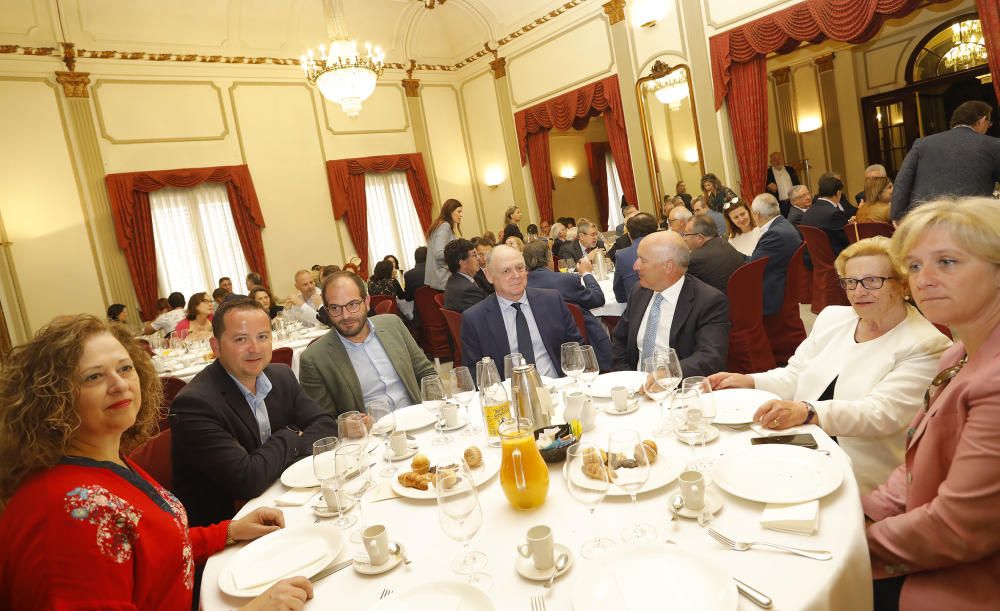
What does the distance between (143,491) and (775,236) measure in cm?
435

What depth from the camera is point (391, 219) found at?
10633 millimetres

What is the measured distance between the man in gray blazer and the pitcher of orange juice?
4.63 feet

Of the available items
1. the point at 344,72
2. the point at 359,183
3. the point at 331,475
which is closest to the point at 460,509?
the point at 331,475

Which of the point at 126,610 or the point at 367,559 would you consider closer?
the point at 126,610

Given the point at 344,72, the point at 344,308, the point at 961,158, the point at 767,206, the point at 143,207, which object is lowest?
the point at 344,308

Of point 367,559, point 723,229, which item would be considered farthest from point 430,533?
point 723,229

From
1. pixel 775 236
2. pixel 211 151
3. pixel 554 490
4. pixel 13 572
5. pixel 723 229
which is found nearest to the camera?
pixel 13 572

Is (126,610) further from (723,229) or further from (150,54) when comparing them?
(150,54)

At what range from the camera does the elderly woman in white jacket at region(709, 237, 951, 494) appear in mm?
1767

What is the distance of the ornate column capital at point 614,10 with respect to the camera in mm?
8234

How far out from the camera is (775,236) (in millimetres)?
4469

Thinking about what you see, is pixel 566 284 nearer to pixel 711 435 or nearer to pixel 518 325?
pixel 518 325

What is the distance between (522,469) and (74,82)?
9.17 metres

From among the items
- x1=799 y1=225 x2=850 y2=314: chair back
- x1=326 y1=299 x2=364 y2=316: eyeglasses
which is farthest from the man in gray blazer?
x1=799 y1=225 x2=850 y2=314: chair back
